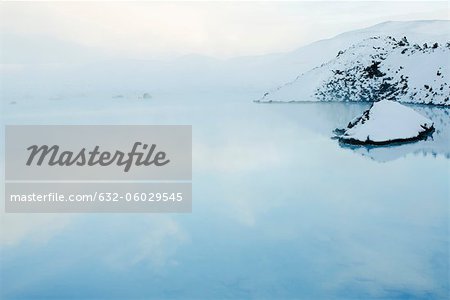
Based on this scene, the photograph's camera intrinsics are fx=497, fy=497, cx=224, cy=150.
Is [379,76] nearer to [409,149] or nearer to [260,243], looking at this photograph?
[409,149]

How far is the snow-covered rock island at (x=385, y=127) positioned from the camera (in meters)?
48.7

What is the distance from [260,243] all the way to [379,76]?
124 meters

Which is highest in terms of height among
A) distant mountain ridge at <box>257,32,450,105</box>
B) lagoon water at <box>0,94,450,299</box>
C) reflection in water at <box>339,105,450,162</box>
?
distant mountain ridge at <box>257,32,450,105</box>

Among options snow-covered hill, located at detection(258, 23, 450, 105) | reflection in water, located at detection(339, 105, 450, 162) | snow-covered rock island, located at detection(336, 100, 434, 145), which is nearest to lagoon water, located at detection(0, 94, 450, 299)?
reflection in water, located at detection(339, 105, 450, 162)

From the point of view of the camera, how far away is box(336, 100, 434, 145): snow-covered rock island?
4866 cm

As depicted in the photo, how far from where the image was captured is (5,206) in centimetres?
2859

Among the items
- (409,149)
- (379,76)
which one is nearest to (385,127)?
(409,149)

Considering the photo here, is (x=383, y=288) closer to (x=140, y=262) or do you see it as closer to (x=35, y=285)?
(x=140, y=262)

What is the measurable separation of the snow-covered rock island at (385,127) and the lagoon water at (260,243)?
34.2 ft

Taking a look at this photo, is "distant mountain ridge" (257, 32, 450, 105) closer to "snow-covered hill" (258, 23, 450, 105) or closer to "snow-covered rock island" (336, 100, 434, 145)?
"snow-covered hill" (258, 23, 450, 105)

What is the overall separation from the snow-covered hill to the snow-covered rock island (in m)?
59.8

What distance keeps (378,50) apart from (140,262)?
14127 centimetres

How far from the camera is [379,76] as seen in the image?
5335 inches

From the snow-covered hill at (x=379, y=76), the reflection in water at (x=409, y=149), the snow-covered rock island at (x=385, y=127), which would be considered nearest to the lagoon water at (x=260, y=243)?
the reflection in water at (x=409, y=149)
